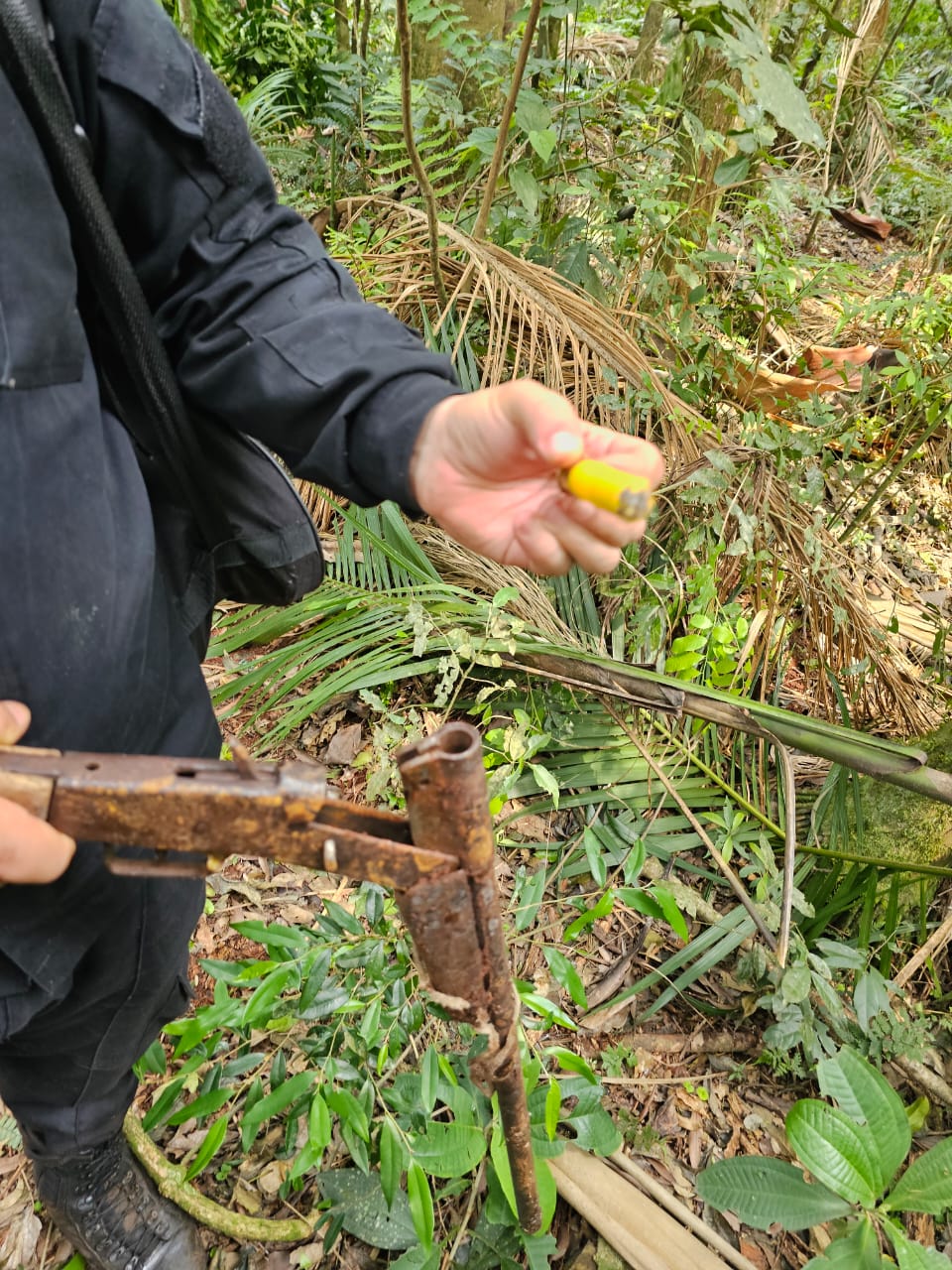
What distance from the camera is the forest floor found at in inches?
57.6

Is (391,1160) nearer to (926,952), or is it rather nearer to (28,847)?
(28,847)

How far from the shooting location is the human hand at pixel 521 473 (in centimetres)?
73

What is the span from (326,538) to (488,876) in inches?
70.9

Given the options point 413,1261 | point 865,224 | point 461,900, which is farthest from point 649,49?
point 413,1261

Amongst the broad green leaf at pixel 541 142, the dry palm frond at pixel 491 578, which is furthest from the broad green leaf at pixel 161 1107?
the broad green leaf at pixel 541 142

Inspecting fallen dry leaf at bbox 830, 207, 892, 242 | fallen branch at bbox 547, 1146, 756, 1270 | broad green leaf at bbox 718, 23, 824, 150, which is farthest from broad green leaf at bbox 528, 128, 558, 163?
fallen dry leaf at bbox 830, 207, 892, 242

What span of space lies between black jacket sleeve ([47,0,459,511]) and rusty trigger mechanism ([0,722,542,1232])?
0.38 meters

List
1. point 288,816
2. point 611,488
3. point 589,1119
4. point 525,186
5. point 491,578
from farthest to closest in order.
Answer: point 525,186, point 491,578, point 589,1119, point 611,488, point 288,816

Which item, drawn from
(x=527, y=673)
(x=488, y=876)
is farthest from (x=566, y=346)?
(x=488, y=876)

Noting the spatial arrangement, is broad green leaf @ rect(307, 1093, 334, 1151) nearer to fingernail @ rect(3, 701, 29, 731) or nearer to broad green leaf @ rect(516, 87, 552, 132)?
fingernail @ rect(3, 701, 29, 731)

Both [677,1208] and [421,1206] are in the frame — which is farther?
[677,1208]

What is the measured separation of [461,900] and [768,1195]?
1018mm

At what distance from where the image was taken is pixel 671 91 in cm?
245

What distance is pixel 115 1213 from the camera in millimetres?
1354
